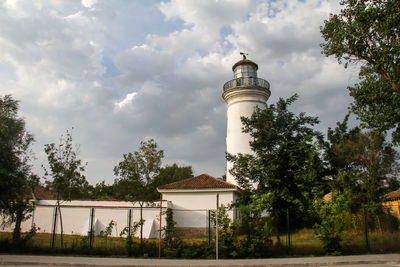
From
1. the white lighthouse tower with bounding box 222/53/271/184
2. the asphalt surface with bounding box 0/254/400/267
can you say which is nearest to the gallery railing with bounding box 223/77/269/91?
the white lighthouse tower with bounding box 222/53/271/184

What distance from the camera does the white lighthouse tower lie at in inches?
994

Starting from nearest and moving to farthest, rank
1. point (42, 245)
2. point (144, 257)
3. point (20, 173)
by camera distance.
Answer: point (144, 257), point (42, 245), point (20, 173)

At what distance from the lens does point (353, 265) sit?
10398 mm

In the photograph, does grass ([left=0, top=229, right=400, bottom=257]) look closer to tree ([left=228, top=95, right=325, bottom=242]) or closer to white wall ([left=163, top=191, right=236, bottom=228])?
tree ([left=228, top=95, right=325, bottom=242])

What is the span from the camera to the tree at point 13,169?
14031 mm

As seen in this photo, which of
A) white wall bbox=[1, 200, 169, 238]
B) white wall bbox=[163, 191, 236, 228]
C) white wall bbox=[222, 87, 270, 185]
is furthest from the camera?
white wall bbox=[222, 87, 270, 185]

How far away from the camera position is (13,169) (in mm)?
14492

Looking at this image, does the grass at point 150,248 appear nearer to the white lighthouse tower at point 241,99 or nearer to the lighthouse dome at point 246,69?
the white lighthouse tower at point 241,99

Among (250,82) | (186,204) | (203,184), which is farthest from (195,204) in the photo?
(250,82)

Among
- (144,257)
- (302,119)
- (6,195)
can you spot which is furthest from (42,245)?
(302,119)

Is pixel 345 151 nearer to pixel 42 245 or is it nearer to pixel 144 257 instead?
pixel 144 257

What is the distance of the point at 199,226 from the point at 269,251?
10511 mm

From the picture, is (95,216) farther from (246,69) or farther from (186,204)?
(246,69)

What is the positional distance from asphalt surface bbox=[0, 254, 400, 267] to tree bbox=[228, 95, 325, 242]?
2.06m
